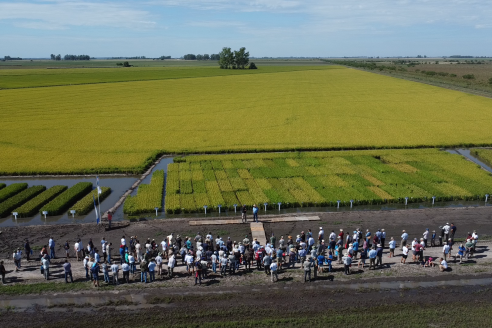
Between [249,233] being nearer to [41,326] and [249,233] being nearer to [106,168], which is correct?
[41,326]

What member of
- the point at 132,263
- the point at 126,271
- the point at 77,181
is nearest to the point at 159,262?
the point at 132,263

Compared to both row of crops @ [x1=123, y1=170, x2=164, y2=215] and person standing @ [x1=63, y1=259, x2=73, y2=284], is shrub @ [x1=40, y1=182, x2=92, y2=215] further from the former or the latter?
person standing @ [x1=63, y1=259, x2=73, y2=284]

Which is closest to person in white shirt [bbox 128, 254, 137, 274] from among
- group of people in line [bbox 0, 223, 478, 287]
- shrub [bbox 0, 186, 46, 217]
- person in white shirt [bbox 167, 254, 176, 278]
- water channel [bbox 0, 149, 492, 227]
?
group of people in line [bbox 0, 223, 478, 287]

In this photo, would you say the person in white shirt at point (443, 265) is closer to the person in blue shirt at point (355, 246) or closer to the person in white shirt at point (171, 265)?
the person in blue shirt at point (355, 246)

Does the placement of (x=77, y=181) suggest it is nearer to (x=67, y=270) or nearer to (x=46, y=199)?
(x=46, y=199)

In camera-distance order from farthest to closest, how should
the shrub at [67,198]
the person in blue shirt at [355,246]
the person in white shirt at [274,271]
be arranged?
the shrub at [67,198] < the person in blue shirt at [355,246] < the person in white shirt at [274,271]

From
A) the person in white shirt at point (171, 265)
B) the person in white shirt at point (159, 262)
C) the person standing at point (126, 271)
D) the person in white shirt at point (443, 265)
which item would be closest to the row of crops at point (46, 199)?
the person standing at point (126, 271)

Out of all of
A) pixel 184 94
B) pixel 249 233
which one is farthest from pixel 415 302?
pixel 184 94
